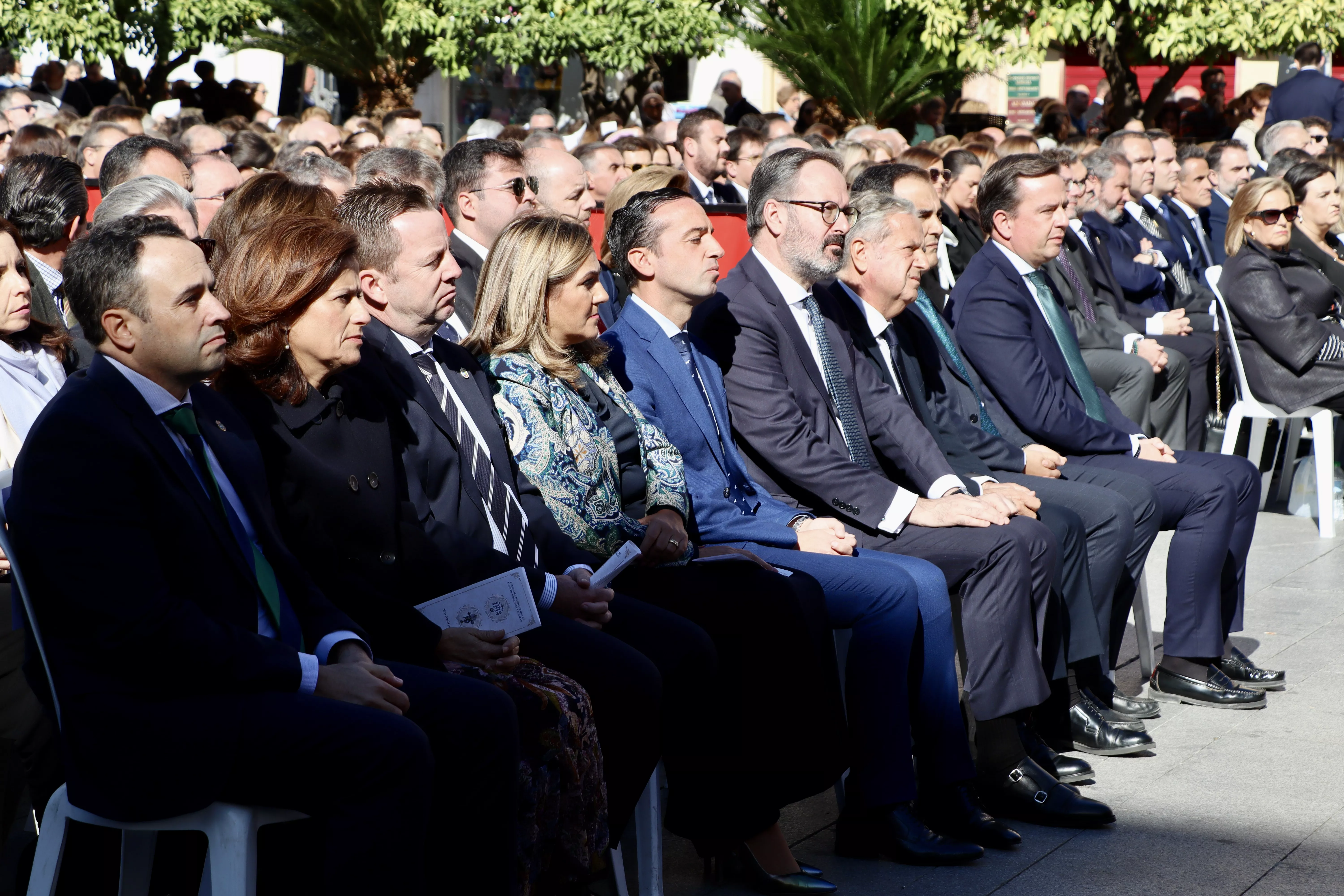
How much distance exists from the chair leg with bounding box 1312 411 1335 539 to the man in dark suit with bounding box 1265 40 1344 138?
8706 mm

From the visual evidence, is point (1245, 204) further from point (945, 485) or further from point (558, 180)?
point (945, 485)

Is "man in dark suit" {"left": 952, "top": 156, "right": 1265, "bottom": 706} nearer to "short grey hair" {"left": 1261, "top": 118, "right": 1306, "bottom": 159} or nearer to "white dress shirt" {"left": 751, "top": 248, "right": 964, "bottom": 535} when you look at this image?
"white dress shirt" {"left": 751, "top": 248, "right": 964, "bottom": 535}

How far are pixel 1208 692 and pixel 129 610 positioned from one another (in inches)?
151

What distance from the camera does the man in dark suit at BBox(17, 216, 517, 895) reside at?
8.72ft

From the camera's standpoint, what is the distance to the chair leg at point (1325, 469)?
25.2 feet

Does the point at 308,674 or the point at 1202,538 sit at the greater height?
the point at 308,674

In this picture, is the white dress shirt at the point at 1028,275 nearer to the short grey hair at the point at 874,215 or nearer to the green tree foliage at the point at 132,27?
the short grey hair at the point at 874,215

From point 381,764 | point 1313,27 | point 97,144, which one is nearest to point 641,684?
point 381,764

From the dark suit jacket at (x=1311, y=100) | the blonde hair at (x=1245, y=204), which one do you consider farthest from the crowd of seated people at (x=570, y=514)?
the dark suit jacket at (x=1311, y=100)

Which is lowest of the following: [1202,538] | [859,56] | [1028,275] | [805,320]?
[1202,538]

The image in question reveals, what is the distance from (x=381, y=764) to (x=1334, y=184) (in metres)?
7.57

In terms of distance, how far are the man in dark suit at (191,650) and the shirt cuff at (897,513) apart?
183 centimetres

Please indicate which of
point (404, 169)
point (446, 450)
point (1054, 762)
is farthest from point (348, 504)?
point (404, 169)

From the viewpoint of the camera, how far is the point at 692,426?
4367mm
